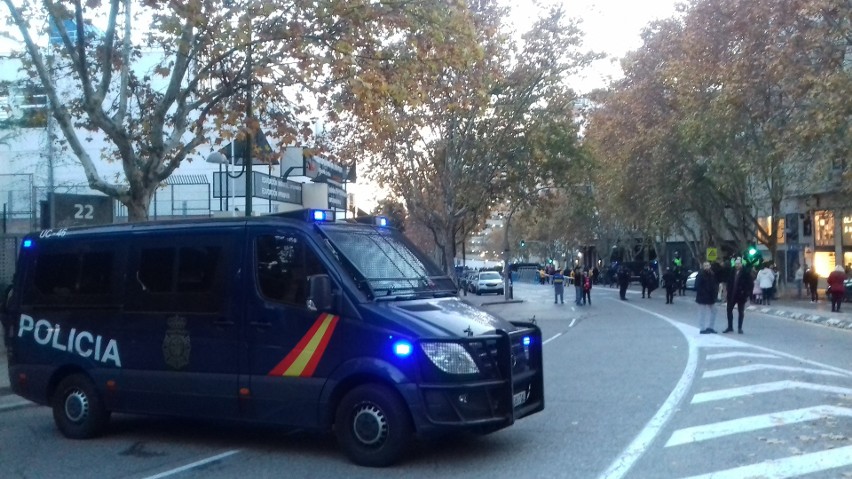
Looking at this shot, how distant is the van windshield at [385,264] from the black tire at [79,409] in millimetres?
3557

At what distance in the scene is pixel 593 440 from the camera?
31.4 feet

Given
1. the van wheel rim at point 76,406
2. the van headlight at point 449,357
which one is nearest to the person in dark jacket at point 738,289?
the van headlight at point 449,357

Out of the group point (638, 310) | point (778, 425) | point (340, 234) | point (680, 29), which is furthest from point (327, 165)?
point (680, 29)

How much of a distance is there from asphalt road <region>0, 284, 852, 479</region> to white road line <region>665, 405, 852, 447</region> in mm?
20

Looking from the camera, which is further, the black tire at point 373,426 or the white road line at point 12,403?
the white road line at point 12,403

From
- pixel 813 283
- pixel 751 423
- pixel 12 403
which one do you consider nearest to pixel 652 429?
pixel 751 423

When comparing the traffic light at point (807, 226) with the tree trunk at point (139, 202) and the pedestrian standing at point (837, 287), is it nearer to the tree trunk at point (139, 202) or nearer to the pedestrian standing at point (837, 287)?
the pedestrian standing at point (837, 287)

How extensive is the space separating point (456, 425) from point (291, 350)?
1.87 m

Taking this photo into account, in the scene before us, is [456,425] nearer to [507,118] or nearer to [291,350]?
[291,350]

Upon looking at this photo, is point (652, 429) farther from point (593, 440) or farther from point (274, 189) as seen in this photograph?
point (274, 189)

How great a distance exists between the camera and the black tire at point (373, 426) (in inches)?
331

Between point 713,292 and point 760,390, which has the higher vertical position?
point 713,292

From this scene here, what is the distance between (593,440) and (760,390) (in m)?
3.74

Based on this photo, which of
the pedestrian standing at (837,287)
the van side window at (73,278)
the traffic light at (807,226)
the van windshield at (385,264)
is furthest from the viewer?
the traffic light at (807,226)
